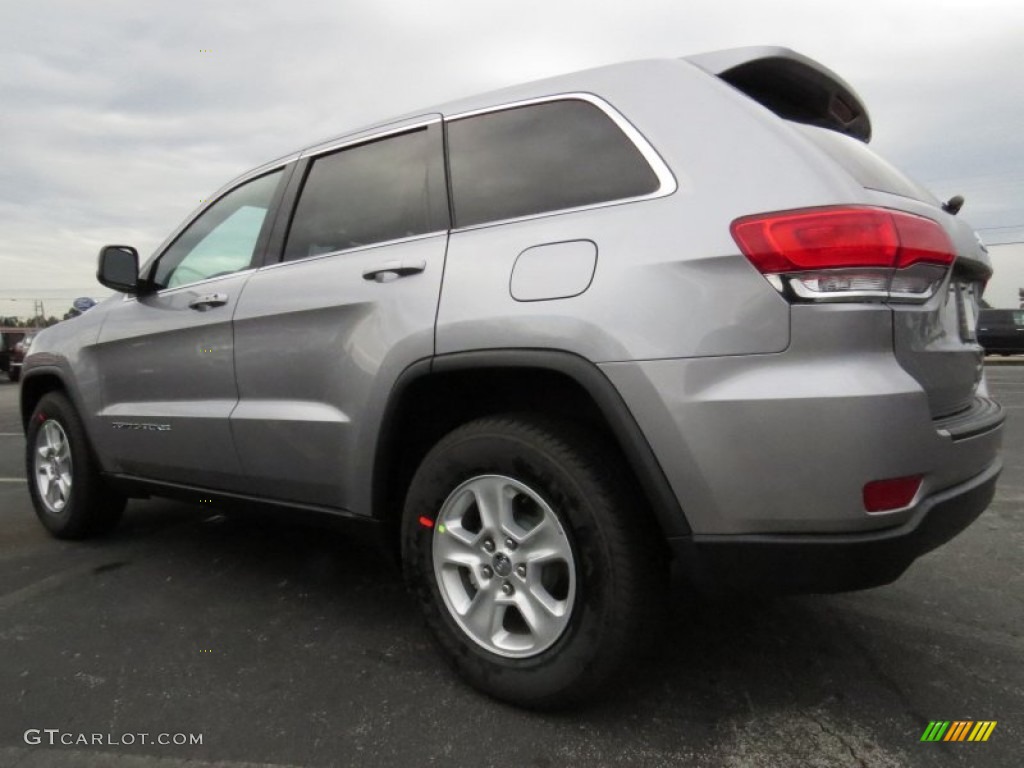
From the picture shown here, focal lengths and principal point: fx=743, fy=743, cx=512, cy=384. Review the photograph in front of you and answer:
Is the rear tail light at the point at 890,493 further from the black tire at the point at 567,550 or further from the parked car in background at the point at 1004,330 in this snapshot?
the parked car in background at the point at 1004,330

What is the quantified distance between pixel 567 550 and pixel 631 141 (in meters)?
1.13

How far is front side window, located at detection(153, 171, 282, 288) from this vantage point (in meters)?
3.11

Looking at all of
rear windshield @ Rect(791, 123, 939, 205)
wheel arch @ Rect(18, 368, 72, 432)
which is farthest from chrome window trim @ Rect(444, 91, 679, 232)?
wheel arch @ Rect(18, 368, 72, 432)

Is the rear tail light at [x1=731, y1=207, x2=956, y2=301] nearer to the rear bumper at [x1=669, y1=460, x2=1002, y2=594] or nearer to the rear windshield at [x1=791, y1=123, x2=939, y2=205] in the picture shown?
the rear windshield at [x1=791, y1=123, x2=939, y2=205]

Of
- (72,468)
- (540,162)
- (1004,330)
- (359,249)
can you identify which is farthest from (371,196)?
(1004,330)

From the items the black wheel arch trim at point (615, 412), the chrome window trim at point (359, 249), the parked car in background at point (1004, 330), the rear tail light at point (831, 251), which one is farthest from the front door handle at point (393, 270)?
the parked car in background at point (1004, 330)

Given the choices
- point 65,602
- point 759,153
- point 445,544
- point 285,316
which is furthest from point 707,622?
point 65,602

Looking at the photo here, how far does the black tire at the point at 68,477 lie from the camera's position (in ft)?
12.3

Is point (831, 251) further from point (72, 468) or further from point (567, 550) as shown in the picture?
point (72, 468)

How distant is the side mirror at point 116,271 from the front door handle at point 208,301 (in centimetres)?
53

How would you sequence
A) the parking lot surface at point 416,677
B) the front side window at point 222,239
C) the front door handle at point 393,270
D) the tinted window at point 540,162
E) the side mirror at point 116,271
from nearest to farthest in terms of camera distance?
the parking lot surface at point 416,677 → the tinted window at point 540,162 → the front door handle at point 393,270 → the front side window at point 222,239 → the side mirror at point 116,271

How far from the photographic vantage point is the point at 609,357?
6.12ft

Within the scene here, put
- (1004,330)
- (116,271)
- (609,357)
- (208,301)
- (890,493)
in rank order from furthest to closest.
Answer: (1004,330), (116,271), (208,301), (609,357), (890,493)

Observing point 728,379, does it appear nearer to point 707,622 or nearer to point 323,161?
point 707,622
